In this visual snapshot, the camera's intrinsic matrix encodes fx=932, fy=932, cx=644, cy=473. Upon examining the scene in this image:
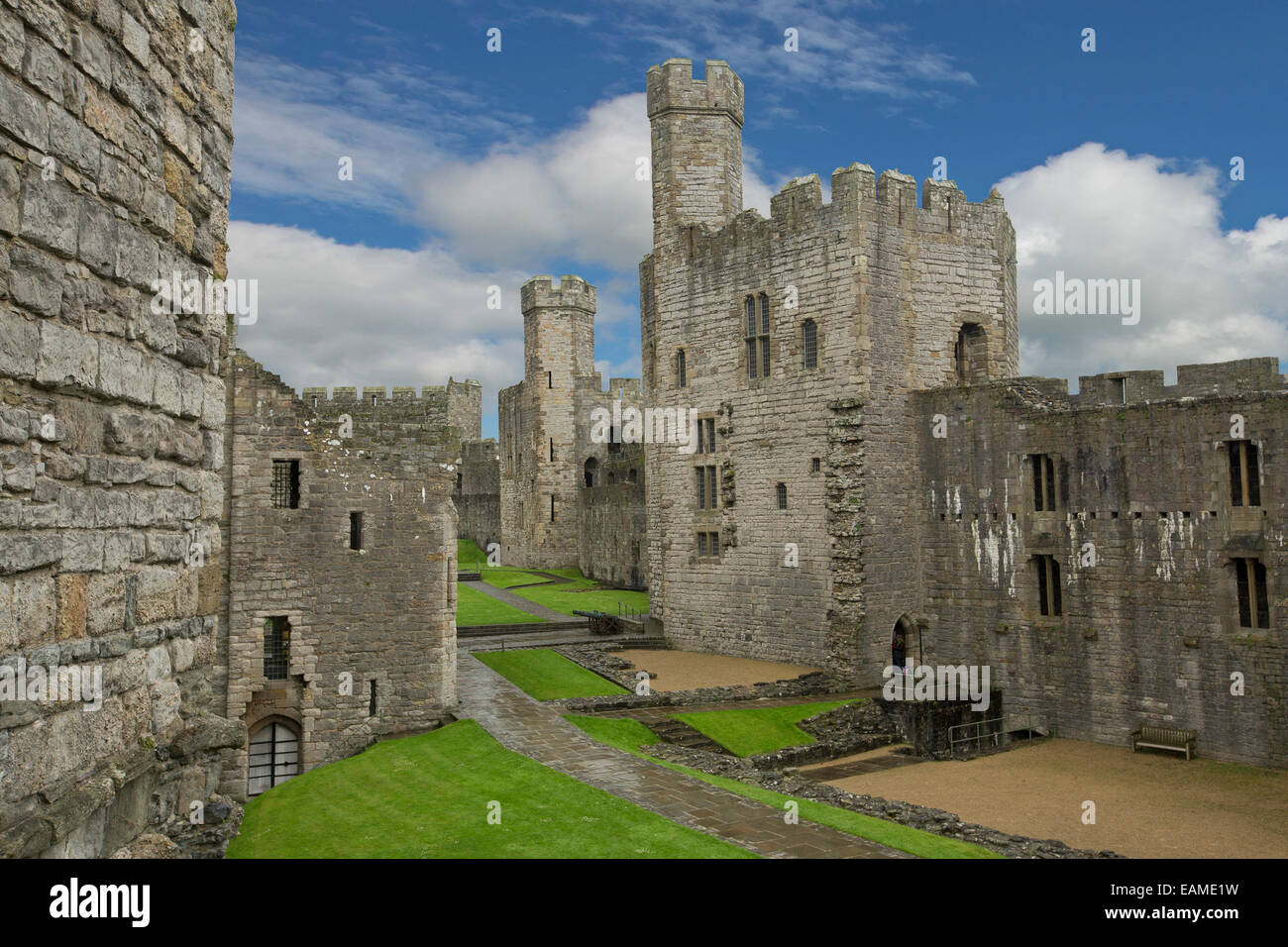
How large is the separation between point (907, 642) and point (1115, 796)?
851cm

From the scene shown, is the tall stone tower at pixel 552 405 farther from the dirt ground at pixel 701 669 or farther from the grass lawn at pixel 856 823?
the grass lawn at pixel 856 823

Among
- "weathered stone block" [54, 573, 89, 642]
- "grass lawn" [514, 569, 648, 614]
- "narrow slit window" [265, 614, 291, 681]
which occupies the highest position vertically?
"weathered stone block" [54, 573, 89, 642]

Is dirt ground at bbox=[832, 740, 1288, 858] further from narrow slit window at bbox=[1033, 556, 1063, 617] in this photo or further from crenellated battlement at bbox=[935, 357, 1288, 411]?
crenellated battlement at bbox=[935, 357, 1288, 411]

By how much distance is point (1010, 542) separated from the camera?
76.1 feet

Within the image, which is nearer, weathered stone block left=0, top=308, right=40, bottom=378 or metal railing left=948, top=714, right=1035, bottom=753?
weathered stone block left=0, top=308, right=40, bottom=378

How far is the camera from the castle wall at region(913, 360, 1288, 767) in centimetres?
1909

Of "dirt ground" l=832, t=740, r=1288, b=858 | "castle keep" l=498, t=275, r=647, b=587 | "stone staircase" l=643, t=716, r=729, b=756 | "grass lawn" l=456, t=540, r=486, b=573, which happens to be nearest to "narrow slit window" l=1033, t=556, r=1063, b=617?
"dirt ground" l=832, t=740, r=1288, b=858

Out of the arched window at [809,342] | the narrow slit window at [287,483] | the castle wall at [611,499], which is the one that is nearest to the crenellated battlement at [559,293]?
the castle wall at [611,499]

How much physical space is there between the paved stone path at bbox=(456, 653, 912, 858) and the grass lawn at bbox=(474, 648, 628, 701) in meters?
1.15

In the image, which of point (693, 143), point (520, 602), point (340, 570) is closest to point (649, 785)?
point (340, 570)

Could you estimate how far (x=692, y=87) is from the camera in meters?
29.1
